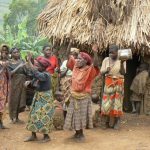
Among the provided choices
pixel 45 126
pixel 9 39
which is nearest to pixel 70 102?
pixel 45 126

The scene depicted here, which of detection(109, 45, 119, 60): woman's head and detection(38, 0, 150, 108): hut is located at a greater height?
detection(38, 0, 150, 108): hut

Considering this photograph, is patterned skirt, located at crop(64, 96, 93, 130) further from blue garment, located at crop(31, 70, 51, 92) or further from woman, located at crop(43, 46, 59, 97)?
woman, located at crop(43, 46, 59, 97)

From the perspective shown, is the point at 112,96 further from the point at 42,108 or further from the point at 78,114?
the point at 42,108

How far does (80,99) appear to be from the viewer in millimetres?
6387

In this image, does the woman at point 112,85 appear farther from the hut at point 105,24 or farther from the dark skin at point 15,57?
the dark skin at point 15,57

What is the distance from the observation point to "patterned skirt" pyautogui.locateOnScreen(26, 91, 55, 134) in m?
6.16

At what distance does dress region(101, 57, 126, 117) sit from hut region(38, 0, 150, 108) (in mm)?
1028

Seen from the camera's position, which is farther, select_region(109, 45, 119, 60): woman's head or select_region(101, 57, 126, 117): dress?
select_region(101, 57, 126, 117): dress

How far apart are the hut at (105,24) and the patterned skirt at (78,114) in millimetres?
2185

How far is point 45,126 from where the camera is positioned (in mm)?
6199

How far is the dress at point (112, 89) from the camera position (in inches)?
285

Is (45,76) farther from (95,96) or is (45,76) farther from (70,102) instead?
(95,96)

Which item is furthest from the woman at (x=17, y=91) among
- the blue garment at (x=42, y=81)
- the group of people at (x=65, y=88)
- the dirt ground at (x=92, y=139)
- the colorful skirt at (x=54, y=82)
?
the blue garment at (x=42, y=81)

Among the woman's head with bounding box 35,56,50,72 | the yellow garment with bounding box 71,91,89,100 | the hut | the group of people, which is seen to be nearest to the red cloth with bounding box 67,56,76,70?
the group of people
